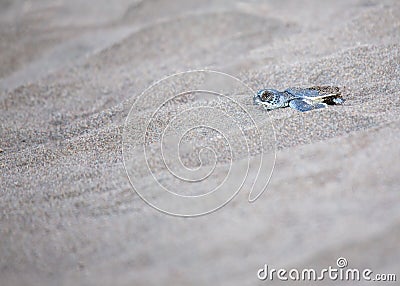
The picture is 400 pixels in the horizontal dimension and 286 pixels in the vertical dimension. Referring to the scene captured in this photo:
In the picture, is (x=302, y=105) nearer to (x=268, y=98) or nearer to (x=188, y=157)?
(x=268, y=98)

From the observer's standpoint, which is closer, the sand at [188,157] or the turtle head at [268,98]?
the sand at [188,157]

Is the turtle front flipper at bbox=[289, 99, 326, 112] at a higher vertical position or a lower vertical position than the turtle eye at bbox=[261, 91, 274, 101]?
lower

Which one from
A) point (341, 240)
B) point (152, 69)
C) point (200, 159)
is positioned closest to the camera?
point (341, 240)

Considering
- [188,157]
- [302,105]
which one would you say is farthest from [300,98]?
[188,157]

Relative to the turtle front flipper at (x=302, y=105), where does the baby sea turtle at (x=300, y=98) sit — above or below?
above

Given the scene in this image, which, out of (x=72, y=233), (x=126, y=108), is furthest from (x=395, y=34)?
(x=72, y=233)

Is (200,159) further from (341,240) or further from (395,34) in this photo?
(395,34)
